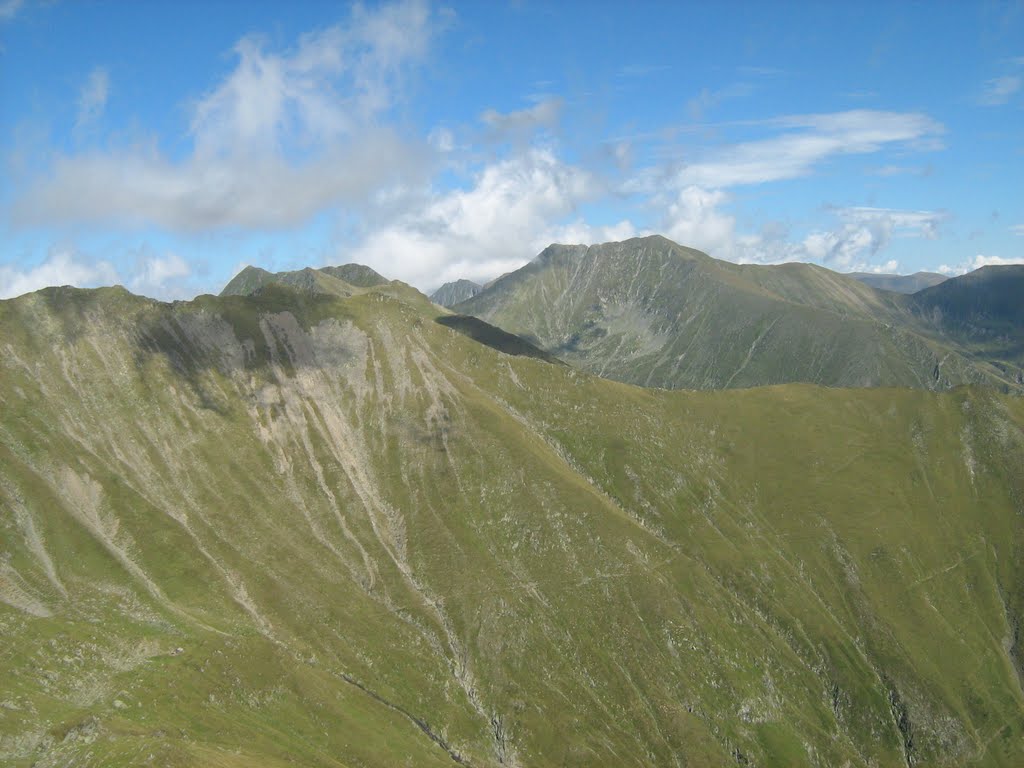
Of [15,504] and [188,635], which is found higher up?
[15,504]

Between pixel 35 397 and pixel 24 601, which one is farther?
pixel 35 397

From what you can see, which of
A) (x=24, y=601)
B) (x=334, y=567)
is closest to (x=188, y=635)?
(x=24, y=601)

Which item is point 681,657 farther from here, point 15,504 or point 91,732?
point 15,504

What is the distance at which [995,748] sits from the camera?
620 feet

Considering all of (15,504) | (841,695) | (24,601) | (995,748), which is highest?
(15,504)

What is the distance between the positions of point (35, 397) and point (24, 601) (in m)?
74.6

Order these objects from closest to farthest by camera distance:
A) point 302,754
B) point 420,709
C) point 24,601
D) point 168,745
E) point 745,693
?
point 168,745, point 302,754, point 24,601, point 420,709, point 745,693

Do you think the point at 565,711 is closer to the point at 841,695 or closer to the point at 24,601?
the point at 841,695

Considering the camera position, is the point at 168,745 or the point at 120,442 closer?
the point at 168,745

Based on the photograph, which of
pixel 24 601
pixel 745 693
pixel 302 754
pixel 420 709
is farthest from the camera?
pixel 745 693

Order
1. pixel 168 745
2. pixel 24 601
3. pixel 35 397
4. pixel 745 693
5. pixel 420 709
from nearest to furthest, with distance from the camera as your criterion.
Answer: pixel 168 745, pixel 24 601, pixel 420 709, pixel 745 693, pixel 35 397

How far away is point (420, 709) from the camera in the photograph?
16200 cm

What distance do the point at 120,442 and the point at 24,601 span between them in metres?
62.5

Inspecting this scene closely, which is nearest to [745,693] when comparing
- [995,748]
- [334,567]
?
[995,748]
